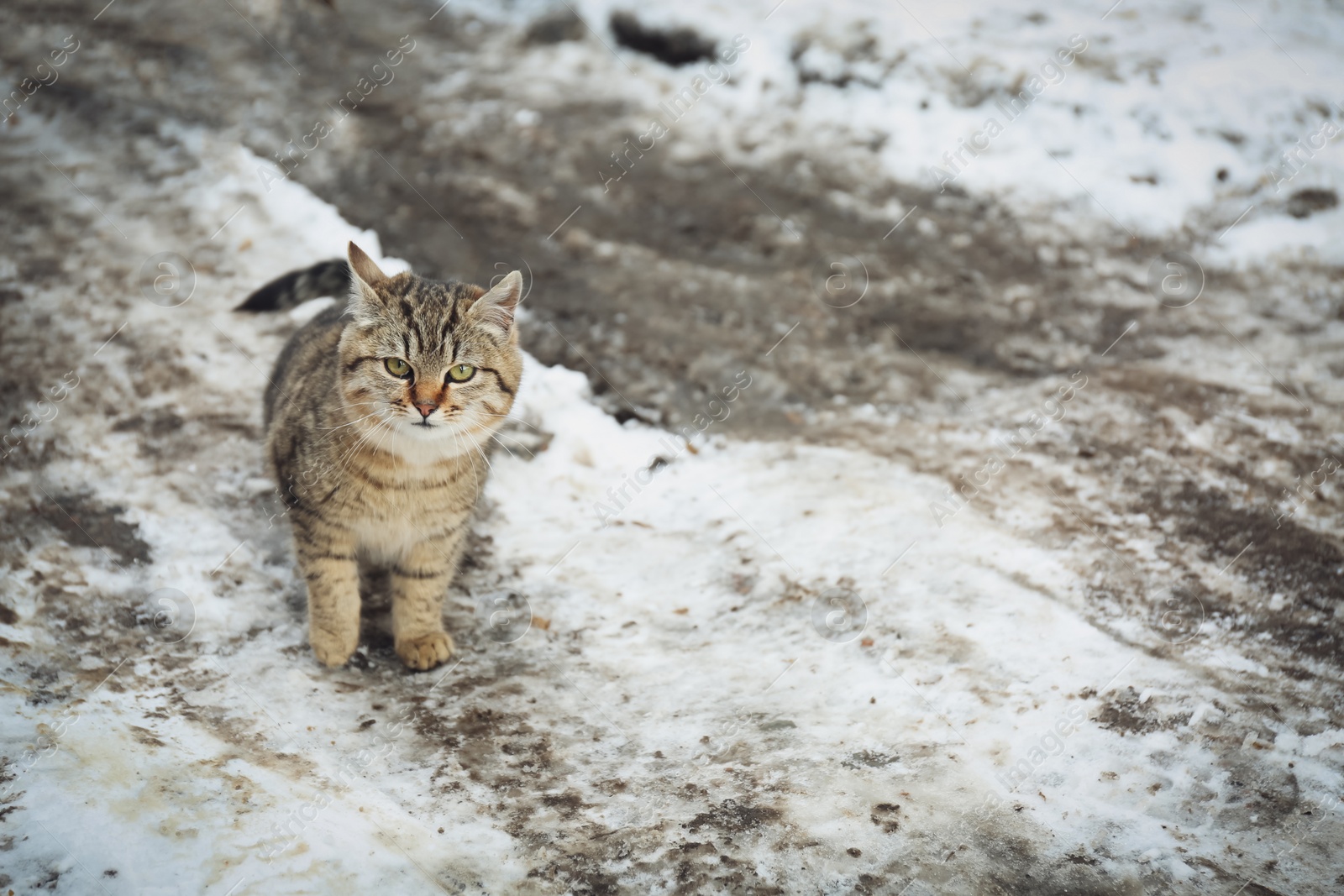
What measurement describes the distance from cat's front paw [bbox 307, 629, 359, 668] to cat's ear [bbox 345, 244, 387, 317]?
1375 mm

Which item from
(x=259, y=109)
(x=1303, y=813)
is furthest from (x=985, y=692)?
(x=259, y=109)

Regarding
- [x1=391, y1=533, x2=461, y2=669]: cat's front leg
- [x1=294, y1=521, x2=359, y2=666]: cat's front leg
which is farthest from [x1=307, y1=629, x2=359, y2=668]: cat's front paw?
[x1=391, y1=533, x2=461, y2=669]: cat's front leg

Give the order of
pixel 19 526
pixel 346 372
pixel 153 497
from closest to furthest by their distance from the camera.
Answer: pixel 346 372, pixel 19 526, pixel 153 497

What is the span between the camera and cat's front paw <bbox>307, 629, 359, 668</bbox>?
3980 mm

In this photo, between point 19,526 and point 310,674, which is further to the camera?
point 19,526

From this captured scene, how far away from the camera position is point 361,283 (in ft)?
12.1

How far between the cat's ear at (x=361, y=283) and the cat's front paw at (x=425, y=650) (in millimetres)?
1439

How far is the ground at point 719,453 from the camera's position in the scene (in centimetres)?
333

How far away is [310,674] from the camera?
3.95 metres

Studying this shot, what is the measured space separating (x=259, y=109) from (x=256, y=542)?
460 centimetres

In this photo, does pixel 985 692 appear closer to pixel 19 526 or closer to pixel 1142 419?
pixel 1142 419

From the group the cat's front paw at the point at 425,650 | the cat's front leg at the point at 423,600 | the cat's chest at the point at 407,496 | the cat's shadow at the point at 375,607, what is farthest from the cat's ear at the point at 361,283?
the cat's front paw at the point at 425,650

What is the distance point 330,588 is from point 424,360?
1.07 meters

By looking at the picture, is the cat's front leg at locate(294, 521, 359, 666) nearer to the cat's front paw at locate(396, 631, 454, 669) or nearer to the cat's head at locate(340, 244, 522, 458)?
the cat's front paw at locate(396, 631, 454, 669)
